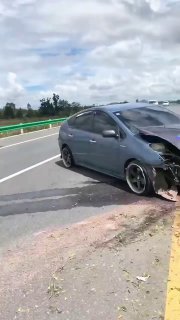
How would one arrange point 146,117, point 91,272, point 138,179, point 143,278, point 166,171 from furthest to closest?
1. point 146,117
2. point 138,179
3. point 166,171
4. point 91,272
5. point 143,278

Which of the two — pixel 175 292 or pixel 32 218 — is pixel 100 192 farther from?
pixel 175 292

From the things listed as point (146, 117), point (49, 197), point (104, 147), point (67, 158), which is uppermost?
point (146, 117)

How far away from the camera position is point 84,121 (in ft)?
35.9

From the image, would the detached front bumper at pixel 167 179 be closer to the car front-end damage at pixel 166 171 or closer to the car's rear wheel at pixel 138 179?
the car front-end damage at pixel 166 171

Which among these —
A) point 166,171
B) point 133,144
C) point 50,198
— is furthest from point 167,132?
point 50,198

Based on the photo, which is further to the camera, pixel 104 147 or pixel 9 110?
pixel 9 110

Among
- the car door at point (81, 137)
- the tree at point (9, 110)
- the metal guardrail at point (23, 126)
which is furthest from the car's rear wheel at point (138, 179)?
the tree at point (9, 110)

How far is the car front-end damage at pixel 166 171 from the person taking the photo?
7.75 m

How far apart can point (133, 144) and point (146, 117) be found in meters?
1.21

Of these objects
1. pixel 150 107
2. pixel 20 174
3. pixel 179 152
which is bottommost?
pixel 20 174

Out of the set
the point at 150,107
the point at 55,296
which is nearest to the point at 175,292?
the point at 55,296

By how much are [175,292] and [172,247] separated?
45.8 inches

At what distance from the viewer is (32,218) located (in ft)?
23.6

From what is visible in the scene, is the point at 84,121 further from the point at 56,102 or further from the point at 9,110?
the point at 9,110
